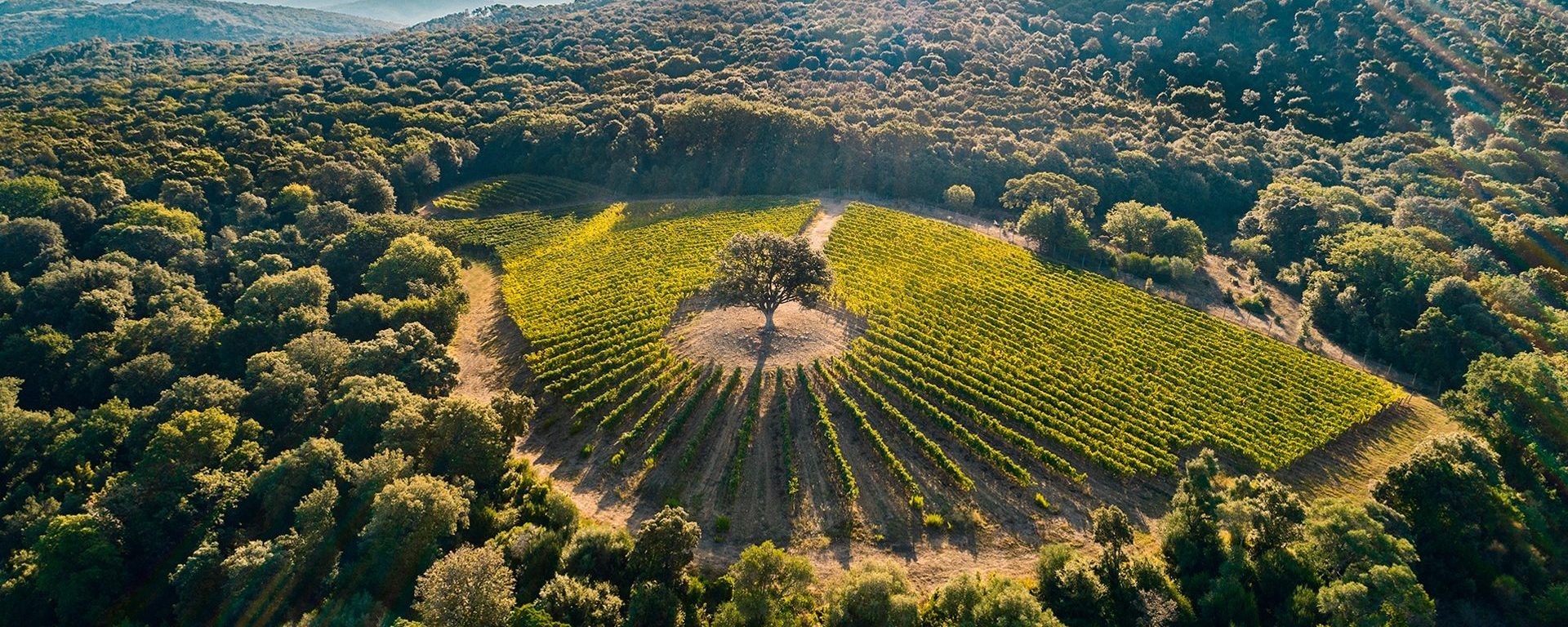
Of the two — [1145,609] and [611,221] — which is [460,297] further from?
[1145,609]

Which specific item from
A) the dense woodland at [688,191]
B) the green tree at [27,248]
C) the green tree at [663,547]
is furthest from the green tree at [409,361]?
the green tree at [27,248]

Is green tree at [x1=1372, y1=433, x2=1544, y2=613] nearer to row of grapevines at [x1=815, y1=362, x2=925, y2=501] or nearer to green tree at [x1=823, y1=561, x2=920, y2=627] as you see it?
row of grapevines at [x1=815, y1=362, x2=925, y2=501]

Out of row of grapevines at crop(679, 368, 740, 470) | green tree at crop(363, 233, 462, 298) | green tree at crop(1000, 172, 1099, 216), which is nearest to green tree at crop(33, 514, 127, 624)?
green tree at crop(363, 233, 462, 298)

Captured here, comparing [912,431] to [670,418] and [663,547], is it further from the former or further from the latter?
[663,547]

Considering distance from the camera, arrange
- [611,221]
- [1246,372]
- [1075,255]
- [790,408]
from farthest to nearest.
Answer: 1. [611,221]
2. [1075,255]
3. [1246,372]
4. [790,408]

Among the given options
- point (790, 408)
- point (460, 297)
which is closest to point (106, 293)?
point (460, 297)

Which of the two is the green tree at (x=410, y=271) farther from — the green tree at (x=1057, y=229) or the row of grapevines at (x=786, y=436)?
the green tree at (x=1057, y=229)
